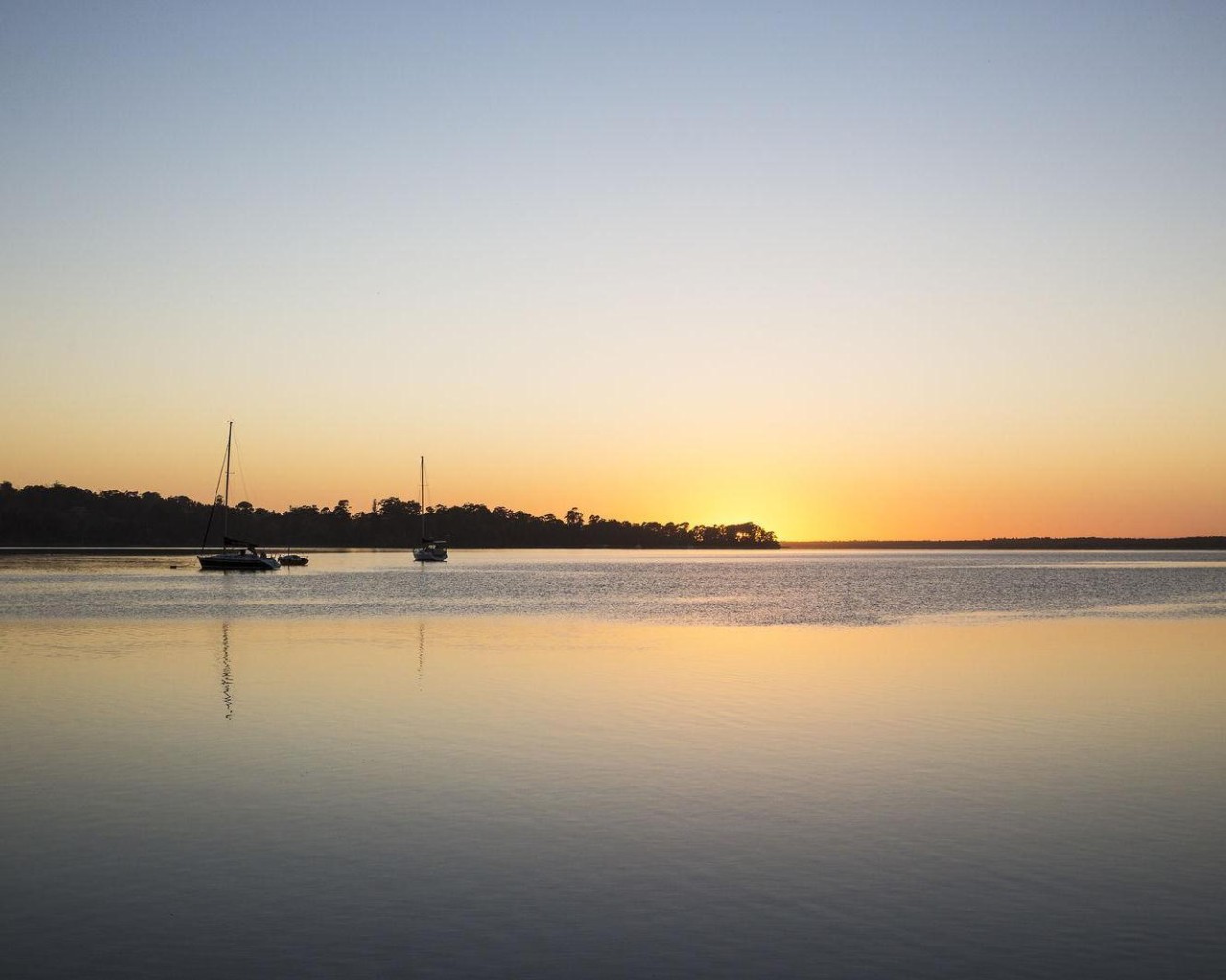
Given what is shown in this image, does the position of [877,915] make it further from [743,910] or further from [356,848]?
[356,848]

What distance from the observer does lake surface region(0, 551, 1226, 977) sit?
1103 cm

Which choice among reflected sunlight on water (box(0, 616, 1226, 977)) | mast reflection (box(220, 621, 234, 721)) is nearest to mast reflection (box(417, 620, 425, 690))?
reflected sunlight on water (box(0, 616, 1226, 977))

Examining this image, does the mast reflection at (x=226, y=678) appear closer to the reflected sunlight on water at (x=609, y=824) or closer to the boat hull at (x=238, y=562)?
the reflected sunlight on water at (x=609, y=824)

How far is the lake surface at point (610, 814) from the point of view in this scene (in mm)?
11031

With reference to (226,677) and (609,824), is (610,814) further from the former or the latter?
(226,677)

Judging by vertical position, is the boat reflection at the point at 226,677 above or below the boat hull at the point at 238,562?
below

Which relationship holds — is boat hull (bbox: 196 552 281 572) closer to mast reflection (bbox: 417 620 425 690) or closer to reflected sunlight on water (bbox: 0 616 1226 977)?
mast reflection (bbox: 417 620 425 690)

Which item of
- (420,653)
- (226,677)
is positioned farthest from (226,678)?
(420,653)

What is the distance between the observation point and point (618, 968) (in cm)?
1038

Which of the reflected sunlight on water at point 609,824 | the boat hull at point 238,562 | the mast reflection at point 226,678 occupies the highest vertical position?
the boat hull at point 238,562

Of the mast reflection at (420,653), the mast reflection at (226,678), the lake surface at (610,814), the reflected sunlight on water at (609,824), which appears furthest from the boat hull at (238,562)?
the reflected sunlight on water at (609,824)

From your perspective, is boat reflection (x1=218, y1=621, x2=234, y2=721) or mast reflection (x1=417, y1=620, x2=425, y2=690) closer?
boat reflection (x1=218, y1=621, x2=234, y2=721)

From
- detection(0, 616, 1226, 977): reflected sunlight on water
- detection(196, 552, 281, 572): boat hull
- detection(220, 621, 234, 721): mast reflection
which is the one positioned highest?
detection(196, 552, 281, 572): boat hull

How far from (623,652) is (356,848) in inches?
1041
